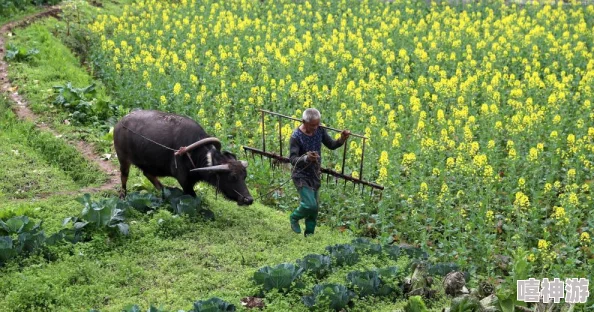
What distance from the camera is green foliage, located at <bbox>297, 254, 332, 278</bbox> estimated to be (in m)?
8.60

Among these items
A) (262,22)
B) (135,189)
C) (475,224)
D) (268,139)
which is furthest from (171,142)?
(262,22)

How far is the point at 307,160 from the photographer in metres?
9.70

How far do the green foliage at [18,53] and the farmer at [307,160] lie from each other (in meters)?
10.9

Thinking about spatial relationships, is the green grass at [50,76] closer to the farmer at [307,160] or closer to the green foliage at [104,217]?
the green foliage at [104,217]

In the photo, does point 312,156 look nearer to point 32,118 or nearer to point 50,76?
point 32,118

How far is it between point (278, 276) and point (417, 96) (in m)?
9.28

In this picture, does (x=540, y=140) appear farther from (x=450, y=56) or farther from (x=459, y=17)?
(x=459, y=17)

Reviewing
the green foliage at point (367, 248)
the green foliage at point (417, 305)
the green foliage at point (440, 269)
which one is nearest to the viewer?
the green foliage at point (417, 305)

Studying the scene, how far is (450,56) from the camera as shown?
61.8ft

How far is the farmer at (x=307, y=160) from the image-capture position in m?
9.73

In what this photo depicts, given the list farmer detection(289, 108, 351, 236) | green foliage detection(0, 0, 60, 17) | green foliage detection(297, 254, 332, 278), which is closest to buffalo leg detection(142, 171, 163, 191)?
farmer detection(289, 108, 351, 236)

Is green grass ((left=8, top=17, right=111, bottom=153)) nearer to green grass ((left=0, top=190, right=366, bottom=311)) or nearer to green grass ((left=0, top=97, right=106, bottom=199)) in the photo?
green grass ((left=0, top=97, right=106, bottom=199))

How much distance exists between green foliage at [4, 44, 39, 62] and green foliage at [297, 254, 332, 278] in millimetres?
12226

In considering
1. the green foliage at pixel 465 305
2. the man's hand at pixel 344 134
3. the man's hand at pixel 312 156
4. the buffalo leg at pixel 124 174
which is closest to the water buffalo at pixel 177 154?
the buffalo leg at pixel 124 174
